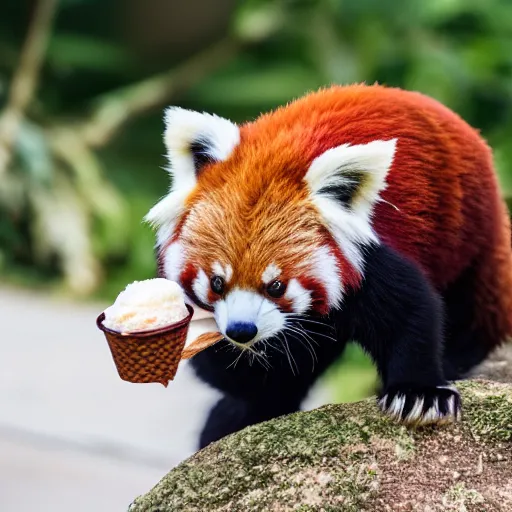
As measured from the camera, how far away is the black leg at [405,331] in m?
1.20

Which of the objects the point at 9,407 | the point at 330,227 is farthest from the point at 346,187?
the point at 9,407

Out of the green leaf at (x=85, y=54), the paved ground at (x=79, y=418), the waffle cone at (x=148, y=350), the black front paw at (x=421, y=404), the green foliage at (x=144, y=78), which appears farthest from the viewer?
the green leaf at (x=85, y=54)

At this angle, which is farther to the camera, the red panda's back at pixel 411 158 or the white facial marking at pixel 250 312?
the red panda's back at pixel 411 158

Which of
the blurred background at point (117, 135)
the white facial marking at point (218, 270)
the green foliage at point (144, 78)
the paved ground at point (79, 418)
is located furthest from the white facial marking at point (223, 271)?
the green foliage at point (144, 78)

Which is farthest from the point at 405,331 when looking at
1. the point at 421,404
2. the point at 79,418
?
the point at 79,418

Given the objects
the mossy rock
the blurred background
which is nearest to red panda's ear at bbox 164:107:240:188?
the mossy rock

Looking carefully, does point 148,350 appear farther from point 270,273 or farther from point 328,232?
point 328,232

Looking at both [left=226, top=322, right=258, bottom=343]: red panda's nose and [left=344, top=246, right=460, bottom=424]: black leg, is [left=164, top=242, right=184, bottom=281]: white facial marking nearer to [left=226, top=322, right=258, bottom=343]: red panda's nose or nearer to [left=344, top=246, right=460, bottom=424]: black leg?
[left=226, top=322, right=258, bottom=343]: red panda's nose

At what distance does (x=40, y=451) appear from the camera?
269 centimetres

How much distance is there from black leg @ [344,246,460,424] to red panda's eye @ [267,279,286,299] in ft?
0.42

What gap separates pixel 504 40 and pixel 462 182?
9.66ft

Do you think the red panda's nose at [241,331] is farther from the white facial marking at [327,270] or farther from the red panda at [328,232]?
the white facial marking at [327,270]

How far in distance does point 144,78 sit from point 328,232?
14.0 feet

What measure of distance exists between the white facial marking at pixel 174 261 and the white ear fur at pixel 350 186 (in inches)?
8.6
